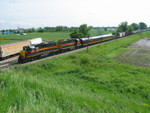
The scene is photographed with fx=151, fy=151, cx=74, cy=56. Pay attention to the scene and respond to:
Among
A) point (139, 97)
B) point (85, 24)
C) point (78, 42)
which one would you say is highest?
point (85, 24)

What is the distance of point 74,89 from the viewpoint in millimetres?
12727

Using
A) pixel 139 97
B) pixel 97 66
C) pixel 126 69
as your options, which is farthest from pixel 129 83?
pixel 97 66

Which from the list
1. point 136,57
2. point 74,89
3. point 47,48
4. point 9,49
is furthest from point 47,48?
point 74,89

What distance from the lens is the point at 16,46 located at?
36.0m

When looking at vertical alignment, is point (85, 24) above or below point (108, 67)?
above

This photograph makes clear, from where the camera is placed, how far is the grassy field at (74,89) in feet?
18.5

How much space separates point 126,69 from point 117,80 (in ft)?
20.7

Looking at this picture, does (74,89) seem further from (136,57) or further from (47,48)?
(136,57)

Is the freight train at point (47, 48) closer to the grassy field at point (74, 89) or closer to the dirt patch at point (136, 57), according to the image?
the grassy field at point (74, 89)

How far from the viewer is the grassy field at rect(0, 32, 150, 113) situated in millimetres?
5648

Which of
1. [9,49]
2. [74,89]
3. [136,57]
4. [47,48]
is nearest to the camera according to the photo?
[74,89]

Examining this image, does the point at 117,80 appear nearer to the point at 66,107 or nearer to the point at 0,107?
the point at 66,107

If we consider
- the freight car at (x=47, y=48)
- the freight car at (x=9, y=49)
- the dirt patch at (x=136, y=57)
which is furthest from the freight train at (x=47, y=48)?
the dirt patch at (x=136, y=57)

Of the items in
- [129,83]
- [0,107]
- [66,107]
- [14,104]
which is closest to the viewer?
[0,107]
